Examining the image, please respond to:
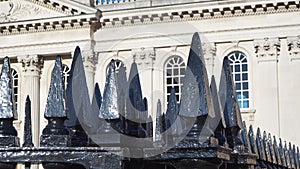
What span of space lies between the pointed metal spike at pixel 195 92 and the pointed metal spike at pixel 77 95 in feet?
Result: 1.79

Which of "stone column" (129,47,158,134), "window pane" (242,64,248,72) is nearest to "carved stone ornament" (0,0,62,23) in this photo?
"stone column" (129,47,158,134)

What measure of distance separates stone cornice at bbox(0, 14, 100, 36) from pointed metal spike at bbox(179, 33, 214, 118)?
70.2 feet

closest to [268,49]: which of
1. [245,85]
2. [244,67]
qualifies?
[244,67]

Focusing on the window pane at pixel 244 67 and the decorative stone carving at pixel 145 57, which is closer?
the window pane at pixel 244 67

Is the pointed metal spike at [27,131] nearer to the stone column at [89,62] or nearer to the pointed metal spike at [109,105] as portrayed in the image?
the pointed metal spike at [109,105]

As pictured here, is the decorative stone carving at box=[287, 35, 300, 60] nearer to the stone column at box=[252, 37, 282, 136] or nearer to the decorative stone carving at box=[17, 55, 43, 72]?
the stone column at box=[252, 37, 282, 136]

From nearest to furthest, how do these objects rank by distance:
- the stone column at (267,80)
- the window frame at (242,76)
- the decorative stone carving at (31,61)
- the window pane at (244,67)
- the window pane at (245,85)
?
the stone column at (267,80) → the window frame at (242,76) → the window pane at (245,85) → the window pane at (244,67) → the decorative stone carving at (31,61)

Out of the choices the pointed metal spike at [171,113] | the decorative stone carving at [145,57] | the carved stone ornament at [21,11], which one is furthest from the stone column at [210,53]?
the pointed metal spike at [171,113]

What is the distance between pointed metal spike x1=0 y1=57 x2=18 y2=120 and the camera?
2.57 m

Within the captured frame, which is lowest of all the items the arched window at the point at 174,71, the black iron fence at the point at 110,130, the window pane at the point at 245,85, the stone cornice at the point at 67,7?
the black iron fence at the point at 110,130

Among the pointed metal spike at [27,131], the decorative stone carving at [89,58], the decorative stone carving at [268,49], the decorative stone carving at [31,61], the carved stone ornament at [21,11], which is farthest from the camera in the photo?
the decorative stone carving at [31,61]

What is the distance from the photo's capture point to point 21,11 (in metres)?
25.6

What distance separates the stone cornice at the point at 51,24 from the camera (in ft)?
79.2

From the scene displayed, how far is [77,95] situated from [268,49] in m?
20.0
